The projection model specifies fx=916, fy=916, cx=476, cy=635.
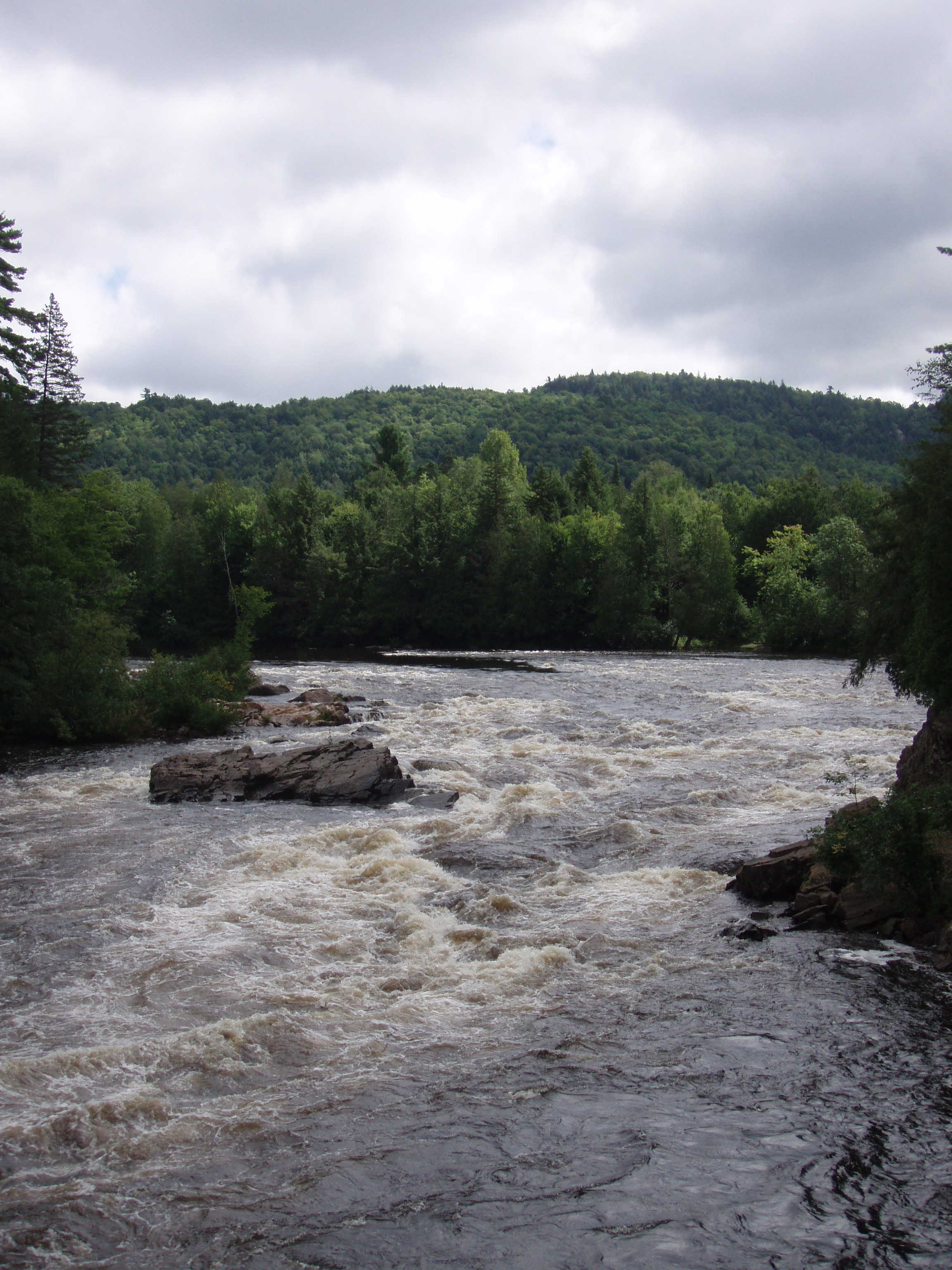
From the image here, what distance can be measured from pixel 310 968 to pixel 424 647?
6500 cm

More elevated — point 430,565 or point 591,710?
point 430,565

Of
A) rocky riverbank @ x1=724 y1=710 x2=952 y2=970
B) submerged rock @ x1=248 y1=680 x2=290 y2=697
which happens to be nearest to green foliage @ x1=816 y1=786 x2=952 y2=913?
rocky riverbank @ x1=724 y1=710 x2=952 y2=970

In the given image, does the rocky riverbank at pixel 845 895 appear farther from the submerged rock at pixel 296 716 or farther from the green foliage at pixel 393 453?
the green foliage at pixel 393 453

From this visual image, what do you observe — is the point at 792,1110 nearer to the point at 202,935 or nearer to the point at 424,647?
the point at 202,935

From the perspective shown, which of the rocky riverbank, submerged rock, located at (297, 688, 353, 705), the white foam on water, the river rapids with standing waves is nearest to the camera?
the river rapids with standing waves

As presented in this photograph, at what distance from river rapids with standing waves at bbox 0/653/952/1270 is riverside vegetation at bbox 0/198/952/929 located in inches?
164

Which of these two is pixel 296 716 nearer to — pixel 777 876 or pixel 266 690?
pixel 266 690

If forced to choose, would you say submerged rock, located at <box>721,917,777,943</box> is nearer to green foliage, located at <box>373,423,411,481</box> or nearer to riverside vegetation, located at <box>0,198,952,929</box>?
riverside vegetation, located at <box>0,198,952,929</box>

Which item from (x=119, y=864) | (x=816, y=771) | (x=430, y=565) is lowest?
(x=119, y=864)

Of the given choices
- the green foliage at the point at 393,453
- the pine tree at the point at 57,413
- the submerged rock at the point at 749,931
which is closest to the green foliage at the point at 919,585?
the submerged rock at the point at 749,931

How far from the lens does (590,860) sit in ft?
56.1

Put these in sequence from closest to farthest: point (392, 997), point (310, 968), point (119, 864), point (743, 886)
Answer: point (392, 997) < point (310, 968) < point (743, 886) < point (119, 864)

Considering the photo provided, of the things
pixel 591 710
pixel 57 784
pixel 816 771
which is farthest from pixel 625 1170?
pixel 591 710

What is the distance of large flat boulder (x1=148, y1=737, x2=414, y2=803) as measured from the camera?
2234 centimetres
